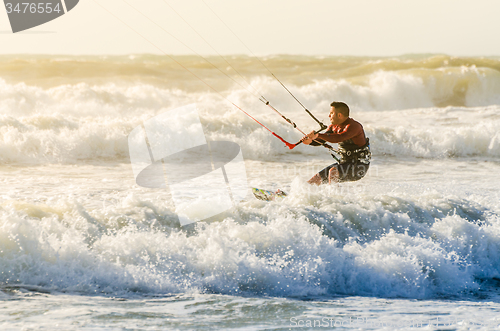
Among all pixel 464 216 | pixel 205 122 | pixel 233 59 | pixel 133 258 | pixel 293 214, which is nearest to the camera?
pixel 133 258

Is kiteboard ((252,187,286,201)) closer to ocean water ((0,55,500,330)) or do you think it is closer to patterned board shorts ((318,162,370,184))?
ocean water ((0,55,500,330))

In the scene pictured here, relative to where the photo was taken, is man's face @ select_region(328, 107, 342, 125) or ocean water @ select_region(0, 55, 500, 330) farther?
man's face @ select_region(328, 107, 342, 125)

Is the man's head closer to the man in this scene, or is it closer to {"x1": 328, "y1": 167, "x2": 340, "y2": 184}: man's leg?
the man

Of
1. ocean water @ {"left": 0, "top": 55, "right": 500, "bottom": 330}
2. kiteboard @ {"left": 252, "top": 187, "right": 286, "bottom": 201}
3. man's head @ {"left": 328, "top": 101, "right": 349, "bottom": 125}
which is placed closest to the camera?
ocean water @ {"left": 0, "top": 55, "right": 500, "bottom": 330}

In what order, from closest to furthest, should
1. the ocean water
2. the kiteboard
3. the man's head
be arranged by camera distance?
the ocean water < the man's head < the kiteboard

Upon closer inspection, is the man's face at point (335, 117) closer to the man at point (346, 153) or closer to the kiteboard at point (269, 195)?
the man at point (346, 153)

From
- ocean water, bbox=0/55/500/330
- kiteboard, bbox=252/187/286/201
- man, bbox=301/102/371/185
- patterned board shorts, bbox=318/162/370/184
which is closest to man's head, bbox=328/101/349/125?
man, bbox=301/102/371/185

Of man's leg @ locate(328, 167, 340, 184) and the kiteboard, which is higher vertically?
man's leg @ locate(328, 167, 340, 184)

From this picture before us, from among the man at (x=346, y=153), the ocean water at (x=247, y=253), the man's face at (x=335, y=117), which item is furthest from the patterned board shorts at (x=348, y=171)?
the man's face at (x=335, y=117)

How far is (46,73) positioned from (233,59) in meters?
16.8

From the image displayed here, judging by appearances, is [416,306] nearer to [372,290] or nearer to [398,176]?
[372,290]

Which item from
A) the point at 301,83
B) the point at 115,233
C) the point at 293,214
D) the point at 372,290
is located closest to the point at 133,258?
Answer: the point at 115,233

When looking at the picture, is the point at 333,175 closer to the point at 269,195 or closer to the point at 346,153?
the point at 346,153

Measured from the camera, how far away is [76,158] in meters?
11.6
